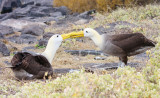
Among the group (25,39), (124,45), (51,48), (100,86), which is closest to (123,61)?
(124,45)

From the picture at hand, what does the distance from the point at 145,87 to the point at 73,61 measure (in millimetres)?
4385

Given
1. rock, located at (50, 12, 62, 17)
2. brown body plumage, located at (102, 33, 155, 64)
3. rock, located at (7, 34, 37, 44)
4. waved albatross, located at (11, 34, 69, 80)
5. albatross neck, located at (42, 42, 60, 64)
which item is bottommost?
rock, located at (7, 34, 37, 44)

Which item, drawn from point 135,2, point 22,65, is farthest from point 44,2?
point 22,65

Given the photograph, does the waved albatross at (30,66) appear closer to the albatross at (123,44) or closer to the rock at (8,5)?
the albatross at (123,44)

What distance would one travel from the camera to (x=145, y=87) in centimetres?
296

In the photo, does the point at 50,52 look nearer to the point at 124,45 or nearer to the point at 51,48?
the point at 51,48

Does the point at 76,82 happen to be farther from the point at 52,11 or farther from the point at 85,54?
the point at 52,11

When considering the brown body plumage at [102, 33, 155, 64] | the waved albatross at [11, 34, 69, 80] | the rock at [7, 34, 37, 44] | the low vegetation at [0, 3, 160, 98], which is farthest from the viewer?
the rock at [7, 34, 37, 44]

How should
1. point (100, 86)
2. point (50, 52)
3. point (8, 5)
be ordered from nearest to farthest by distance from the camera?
point (100, 86) < point (50, 52) < point (8, 5)

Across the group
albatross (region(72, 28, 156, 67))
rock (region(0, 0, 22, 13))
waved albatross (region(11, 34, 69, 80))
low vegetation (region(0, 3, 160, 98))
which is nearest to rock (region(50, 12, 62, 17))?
rock (region(0, 0, 22, 13))

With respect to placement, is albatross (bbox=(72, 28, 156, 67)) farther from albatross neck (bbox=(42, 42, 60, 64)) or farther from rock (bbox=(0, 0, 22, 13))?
rock (bbox=(0, 0, 22, 13))

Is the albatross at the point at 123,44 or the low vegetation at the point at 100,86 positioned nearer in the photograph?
the low vegetation at the point at 100,86

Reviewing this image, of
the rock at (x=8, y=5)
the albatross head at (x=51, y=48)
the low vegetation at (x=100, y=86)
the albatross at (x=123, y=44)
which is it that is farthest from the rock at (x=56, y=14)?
the low vegetation at (x=100, y=86)

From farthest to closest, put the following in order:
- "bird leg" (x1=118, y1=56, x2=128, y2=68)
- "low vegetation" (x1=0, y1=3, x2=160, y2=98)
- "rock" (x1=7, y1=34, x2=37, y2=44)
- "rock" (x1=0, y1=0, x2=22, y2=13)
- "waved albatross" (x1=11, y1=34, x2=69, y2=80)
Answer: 1. "rock" (x1=0, y1=0, x2=22, y2=13)
2. "rock" (x1=7, y1=34, x2=37, y2=44)
3. "bird leg" (x1=118, y1=56, x2=128, y2=68)
4. "waved albatross" (x1=11, y1=34, x2=69, y2=80)
5. "low vegetation" (x1=0, y1=3, x2=160, y2=98)
